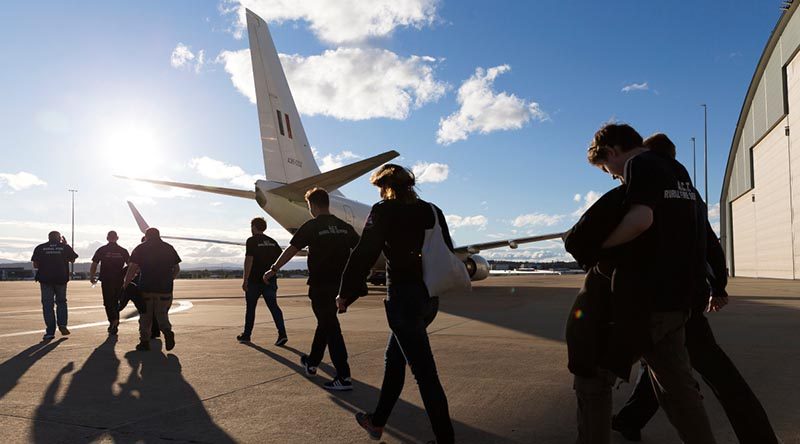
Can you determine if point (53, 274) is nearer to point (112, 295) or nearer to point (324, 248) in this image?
point (112, 295)

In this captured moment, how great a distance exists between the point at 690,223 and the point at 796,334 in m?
7.07

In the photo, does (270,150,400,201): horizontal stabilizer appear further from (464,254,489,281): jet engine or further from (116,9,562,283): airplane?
(464,254,489,281): jet engine

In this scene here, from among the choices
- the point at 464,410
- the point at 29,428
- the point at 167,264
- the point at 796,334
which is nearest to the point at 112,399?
the point at 29,428

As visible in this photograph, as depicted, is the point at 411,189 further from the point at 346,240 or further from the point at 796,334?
the point at 796,334

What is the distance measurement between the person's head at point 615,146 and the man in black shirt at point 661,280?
87 mm

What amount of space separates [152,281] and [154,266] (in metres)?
0.20

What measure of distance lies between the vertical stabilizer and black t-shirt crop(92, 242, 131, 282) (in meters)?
9.48

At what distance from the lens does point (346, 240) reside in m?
5.13

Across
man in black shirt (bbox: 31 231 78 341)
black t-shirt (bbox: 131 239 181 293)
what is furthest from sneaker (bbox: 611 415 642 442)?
man in black shirt (bbox: 31 231 78 341)

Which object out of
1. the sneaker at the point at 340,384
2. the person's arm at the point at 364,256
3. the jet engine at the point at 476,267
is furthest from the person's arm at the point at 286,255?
the jet engine at the point at 476,267

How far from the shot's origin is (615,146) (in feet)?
8.88

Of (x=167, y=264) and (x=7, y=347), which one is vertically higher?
(x=167, y=264)

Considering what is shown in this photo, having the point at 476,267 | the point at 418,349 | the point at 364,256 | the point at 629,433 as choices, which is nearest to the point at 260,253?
the point at 364,256

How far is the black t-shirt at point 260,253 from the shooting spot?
7699 mm
